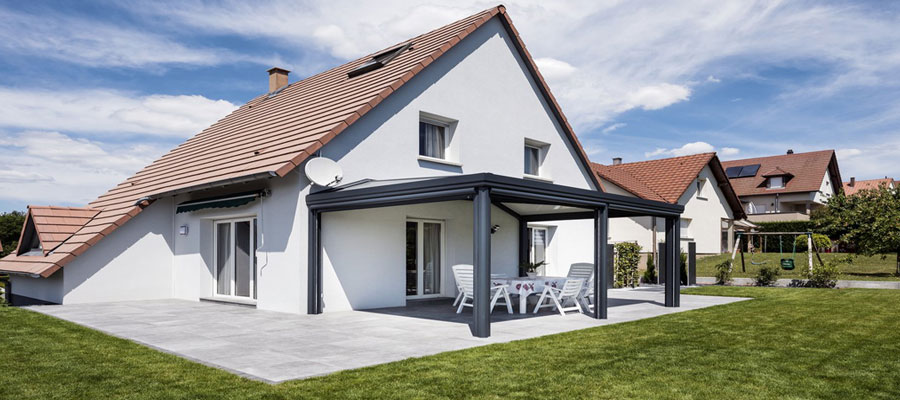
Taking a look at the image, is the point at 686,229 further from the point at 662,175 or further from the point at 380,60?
the point at 380,60

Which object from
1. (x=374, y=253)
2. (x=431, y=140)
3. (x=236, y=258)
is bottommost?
(x=236, y=258)

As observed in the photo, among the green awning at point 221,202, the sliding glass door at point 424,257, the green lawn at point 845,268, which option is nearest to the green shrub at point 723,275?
the green lawn at point 845,268

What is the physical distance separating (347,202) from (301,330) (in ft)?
8.62

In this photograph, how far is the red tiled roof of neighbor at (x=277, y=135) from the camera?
12523mm

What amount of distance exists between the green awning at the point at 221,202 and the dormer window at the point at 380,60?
179 inches

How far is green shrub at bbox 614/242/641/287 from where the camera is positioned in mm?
20438

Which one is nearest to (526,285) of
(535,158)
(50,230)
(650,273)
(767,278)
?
(535,158)

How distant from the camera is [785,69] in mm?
25016

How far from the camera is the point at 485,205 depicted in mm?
9180

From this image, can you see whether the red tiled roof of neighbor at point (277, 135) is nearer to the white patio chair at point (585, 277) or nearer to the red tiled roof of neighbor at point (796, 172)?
the white patio chair at point (585, 277)

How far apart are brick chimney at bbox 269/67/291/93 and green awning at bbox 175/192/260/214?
700 centimetres

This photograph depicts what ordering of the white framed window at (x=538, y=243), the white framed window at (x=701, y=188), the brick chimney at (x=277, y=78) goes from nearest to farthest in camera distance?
the white framed window at (x=538, y=243) → the brick chimney at (x=277, y=78) → the white framed window at (x=701, y=188)

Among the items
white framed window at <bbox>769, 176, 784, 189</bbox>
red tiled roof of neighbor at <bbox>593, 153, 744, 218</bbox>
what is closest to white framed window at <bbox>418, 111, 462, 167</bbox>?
red tiled roof of neighbor at <bbox>593, 153, 744, 218</bbox>

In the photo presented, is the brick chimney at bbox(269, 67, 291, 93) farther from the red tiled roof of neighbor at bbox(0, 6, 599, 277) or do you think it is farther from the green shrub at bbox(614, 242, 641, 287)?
the green shrub at bbox(614, 242, 641, 287)
